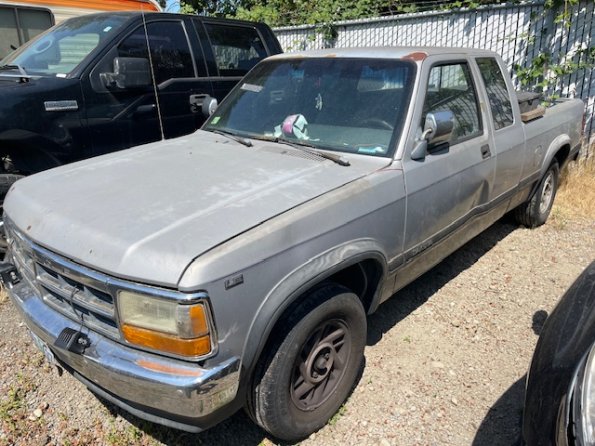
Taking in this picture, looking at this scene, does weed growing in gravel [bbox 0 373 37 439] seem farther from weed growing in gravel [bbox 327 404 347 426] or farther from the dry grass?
the dry grass

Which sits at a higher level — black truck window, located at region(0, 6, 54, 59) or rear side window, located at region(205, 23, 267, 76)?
black truck window, located at region(0, 6, 54, 59)

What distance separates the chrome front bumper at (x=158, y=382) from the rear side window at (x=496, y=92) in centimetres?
296

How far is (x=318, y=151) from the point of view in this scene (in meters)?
3.03

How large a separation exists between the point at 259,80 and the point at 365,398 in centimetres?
237

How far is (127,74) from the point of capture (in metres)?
4.54

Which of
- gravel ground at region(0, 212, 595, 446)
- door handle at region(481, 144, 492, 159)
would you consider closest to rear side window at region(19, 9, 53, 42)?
gravel ground at region(0, 212, 595, 446)

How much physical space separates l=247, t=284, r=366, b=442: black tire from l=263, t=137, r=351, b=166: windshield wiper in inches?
29.0

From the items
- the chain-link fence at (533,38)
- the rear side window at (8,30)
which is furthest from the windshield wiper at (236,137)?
the chain-link fence at (533,38)

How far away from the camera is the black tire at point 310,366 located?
7.45 feet

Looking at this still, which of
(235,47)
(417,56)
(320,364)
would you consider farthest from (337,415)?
(235,47)

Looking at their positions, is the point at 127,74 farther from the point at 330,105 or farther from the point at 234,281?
the point at 234,281

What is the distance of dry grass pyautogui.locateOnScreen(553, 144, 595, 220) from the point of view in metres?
5.70

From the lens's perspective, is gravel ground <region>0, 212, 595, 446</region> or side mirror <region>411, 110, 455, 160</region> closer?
gravel ground <region>0, 212, 595, 446</region>

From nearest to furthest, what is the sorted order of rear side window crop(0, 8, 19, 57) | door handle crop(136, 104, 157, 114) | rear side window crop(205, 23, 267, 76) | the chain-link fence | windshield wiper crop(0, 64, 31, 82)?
1. windshield wiper crop(0, 64, 31, 82)
2. door handle crop(136, 104, 157, 114)
3. rear side window crop(205, 23, 267, 76)
4. rear side window crop(0, 8, 19, 57)
5. the chain-link fence
